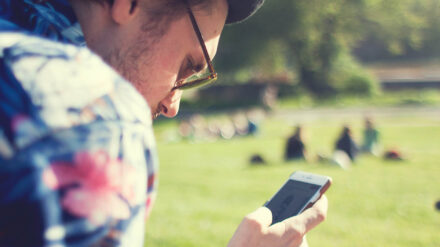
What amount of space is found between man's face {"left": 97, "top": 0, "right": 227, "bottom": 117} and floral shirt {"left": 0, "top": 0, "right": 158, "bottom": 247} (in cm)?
29

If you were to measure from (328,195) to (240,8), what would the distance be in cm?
728

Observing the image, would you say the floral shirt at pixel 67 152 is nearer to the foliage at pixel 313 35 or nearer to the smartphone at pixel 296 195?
the smartphone at pixel 296 195

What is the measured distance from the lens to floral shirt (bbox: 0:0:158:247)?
2.36 ft

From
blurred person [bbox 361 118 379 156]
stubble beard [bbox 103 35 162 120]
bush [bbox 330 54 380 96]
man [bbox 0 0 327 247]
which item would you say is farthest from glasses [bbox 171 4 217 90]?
bush [bbox 330 54 380 96]

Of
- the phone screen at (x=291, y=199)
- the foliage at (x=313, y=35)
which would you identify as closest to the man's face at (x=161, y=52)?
the phone screen at (x=291, y=199)

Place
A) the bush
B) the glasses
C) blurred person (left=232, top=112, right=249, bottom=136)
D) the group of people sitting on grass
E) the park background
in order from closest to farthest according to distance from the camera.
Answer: the glasses
the park background
the group of people sitting on grass
blurred person (left=232, top=112, right=249, bottom=136)
the bush

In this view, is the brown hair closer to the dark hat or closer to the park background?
Answer: the dark hat

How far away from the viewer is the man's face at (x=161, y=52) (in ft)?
3.76

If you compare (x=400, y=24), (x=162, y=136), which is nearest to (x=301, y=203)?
(x=162, y=136)

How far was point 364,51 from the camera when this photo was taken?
177 feet

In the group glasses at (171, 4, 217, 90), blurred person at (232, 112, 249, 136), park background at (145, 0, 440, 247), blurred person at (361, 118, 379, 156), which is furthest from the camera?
blurred person at (232, 112, 249, 136)

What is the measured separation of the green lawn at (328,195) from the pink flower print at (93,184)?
5.06 meters

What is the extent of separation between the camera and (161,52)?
3.94 feet

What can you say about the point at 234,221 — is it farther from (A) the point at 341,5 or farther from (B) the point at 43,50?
(A) the point at 341,5
